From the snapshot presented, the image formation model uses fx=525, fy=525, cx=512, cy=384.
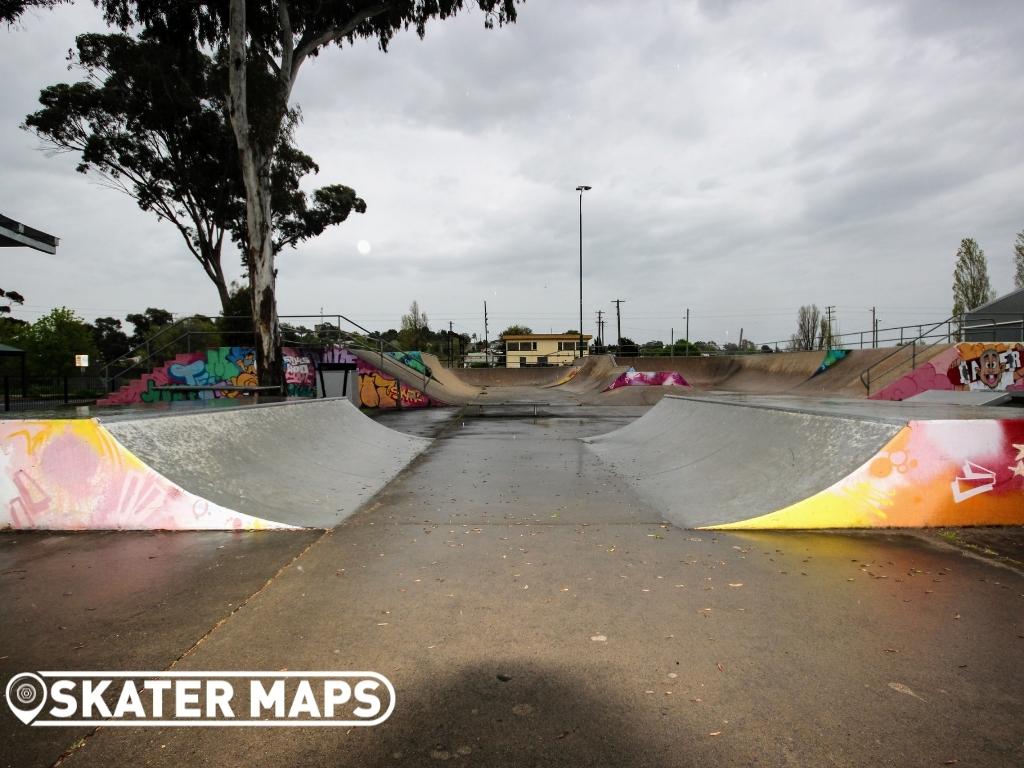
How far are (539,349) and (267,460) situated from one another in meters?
73.8

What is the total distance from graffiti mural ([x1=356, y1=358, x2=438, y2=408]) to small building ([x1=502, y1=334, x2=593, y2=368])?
177 feet

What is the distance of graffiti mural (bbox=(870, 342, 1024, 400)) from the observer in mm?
17672

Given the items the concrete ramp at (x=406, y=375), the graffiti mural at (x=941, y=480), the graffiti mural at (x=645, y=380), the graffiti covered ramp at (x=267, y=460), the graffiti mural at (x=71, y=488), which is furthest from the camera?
the graffiti mural at (x=645, y=380)

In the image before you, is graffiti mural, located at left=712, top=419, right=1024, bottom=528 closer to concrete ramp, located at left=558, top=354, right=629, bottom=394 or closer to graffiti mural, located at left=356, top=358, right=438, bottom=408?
graffiti mural, located at left=356, top=358, right=438, bottom=408

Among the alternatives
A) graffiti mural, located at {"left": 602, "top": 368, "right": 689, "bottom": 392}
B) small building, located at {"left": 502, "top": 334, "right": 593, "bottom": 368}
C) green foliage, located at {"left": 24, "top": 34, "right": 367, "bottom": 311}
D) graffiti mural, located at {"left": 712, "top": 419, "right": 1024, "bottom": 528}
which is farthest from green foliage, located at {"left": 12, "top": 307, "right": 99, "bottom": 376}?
small building, located at {"left": 502, "top": 334, "right": 593, "bottom": 368}

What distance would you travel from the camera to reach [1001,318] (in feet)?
84.7

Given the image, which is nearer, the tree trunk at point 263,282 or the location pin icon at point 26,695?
the location pin icon at point 26,695

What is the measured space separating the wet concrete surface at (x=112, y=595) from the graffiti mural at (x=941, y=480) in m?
4.50

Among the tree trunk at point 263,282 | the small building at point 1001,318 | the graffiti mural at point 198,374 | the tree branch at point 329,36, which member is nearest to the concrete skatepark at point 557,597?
the tree trunk at point 263,282

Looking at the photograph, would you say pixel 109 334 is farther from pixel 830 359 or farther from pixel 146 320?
pixel 830 359

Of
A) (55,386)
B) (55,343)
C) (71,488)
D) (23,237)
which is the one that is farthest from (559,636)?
(55,343)

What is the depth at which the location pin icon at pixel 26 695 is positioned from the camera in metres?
2.02

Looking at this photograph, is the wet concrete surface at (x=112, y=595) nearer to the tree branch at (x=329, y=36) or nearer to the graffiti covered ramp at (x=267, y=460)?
the graffiti covered ramp at (x=267, y=460)

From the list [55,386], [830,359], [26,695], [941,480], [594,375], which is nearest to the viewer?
[26,695]
